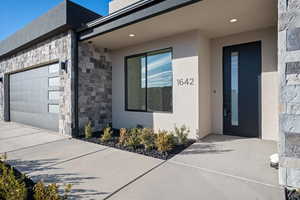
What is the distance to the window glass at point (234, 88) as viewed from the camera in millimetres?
4625

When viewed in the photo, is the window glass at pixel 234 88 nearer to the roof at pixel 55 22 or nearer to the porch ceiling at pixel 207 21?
the porch ceiling at pixel 207 21

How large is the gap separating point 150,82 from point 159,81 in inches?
14.4

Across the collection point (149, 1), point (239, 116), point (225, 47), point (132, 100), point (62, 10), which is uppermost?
point (62, 10)

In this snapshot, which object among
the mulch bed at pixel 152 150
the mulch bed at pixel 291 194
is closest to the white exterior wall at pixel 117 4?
the mulch bed at pixel 152 150

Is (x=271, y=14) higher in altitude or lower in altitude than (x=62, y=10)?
lower

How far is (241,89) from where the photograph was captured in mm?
4555

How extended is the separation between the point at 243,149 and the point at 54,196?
3.55m

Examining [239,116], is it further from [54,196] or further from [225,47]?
[54,196]

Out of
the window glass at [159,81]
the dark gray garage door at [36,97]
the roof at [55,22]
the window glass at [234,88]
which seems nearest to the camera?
the window glass at [234,88]

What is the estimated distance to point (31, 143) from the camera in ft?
14.5

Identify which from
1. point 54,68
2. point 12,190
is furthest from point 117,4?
point 12,190

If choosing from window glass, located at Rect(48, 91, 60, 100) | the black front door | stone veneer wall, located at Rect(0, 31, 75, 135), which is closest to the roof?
stone veneer wall, located at Rect(0, 31, 75, 135)

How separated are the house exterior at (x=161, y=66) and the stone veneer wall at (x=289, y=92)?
1376 mm

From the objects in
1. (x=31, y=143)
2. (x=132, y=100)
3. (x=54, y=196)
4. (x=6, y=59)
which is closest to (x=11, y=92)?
(x=6, y=59)
